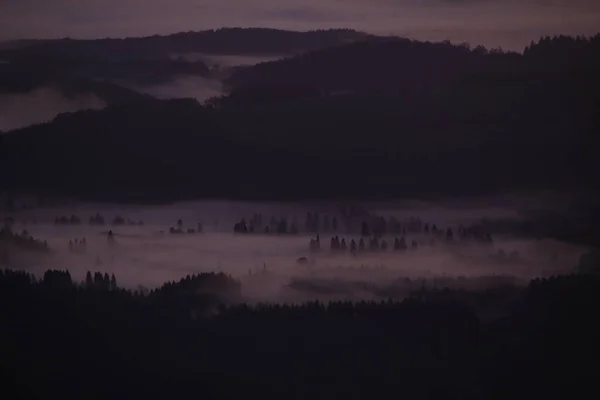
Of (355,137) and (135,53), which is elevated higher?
(135,53)

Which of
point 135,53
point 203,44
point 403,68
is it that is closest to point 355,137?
point 403,68

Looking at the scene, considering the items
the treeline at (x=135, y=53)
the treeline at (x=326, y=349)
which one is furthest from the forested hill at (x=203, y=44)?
the treeline at (x=326, y=349)

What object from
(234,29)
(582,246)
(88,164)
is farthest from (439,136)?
(88,164)

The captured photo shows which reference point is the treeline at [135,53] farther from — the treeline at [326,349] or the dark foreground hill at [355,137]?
the treeline at [326,349]

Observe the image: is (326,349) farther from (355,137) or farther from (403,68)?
(403,68)

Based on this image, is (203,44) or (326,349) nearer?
(326,349)

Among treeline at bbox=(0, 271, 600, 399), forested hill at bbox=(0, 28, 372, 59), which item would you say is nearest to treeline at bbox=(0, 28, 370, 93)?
forested hill at bbox=(0, 28, 372, 59)
